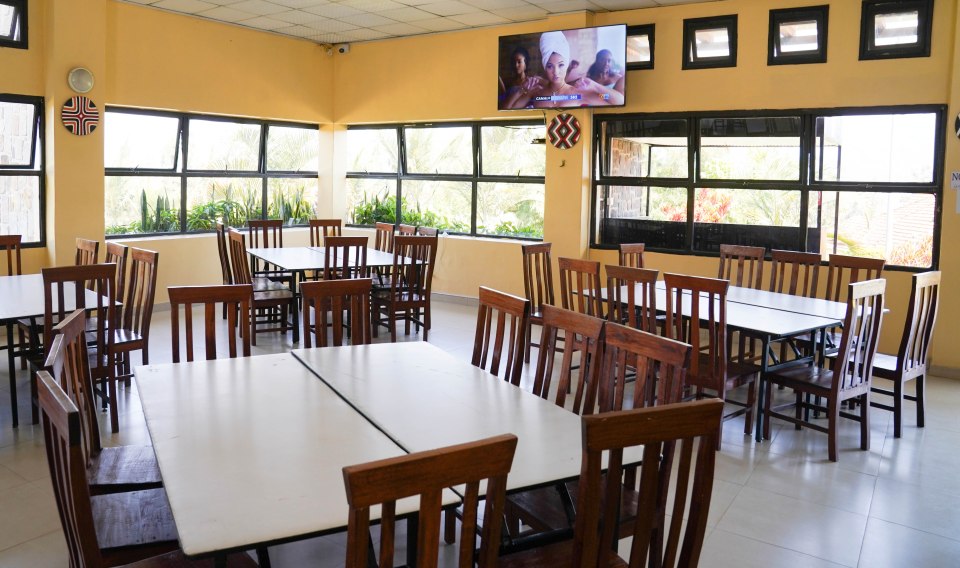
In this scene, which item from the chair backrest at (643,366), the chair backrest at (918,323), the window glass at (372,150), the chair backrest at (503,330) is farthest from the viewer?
the window glass at (372,150)

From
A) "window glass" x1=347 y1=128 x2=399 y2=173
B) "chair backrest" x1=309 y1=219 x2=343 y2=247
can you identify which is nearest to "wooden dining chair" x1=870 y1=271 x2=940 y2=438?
"chair backrest" x1=309 y1=219 x2=343 y2=247

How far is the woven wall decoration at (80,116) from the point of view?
6.65 metres

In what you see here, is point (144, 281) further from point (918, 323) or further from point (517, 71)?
point (918, 323)

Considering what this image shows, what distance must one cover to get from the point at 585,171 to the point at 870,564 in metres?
5.00

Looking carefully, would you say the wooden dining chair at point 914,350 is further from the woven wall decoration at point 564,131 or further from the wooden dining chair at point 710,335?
the woven wall decoration at point 564,131

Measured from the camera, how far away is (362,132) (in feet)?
30.7

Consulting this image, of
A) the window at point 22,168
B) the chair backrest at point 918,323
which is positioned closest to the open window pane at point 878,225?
the chair backrest at point 918,323

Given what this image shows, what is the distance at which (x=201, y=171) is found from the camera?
821 centimetres

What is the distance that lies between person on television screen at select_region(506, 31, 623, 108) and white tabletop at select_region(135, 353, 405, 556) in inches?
192

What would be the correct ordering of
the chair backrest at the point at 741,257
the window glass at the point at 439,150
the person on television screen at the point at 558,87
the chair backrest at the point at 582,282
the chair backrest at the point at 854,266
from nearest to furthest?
the chair backrest at the point at 582,282 < the chair backrest at the point at 854,266 < the chair backrest at the point at 741,257 < the person on television screen at the point at 558,87 < the window glass at the point at 439,150

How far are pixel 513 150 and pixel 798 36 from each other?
9.86ft

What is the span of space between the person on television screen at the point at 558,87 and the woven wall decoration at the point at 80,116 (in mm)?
3962

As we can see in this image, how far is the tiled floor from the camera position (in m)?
3.06

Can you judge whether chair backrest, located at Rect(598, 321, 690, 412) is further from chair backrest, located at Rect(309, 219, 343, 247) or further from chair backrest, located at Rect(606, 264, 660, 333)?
chair backrest, located at Rect(309, 219, 343, 247)
